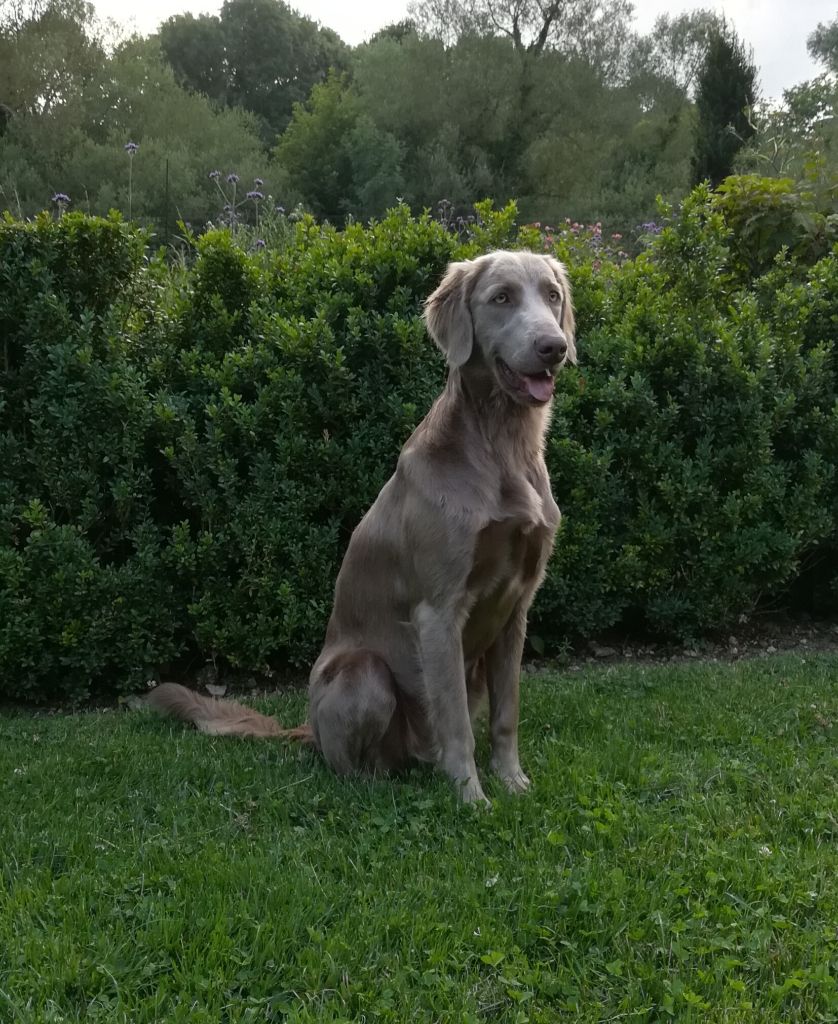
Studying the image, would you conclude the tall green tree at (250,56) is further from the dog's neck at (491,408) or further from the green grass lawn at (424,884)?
the green grass lawn at (424,884)

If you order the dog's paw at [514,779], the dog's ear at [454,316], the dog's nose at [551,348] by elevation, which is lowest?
the dog's paw at [514,779]

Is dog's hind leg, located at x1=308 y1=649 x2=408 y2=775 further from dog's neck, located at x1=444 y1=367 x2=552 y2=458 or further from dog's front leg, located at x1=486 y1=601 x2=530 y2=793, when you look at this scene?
dog's neck, located at x1=444 y1=367 x2=552 y2=458

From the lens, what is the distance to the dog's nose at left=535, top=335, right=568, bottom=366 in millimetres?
3031

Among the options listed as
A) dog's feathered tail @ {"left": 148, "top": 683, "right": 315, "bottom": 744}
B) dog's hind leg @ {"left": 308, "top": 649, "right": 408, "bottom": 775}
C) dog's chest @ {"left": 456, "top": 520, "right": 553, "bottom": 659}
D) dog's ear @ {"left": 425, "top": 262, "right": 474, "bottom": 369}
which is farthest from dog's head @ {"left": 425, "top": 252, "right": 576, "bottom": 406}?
dog's feathered tail @ {"left": 148, "top": 683, "right": 315, "bottom": 744}

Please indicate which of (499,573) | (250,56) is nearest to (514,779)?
(499,573)

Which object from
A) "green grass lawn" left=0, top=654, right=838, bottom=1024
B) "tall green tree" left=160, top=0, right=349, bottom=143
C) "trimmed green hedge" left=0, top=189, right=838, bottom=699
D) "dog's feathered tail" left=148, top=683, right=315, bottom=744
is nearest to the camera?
"green grass lawn" left=0, top=654, right=838, bottom=1024

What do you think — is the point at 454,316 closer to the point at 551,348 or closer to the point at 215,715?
the point at 551,348

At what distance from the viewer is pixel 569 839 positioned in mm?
2820

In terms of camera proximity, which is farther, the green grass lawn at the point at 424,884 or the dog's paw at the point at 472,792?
the dog's paw at the point at 472,792

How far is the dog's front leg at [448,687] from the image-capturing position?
10.6ft

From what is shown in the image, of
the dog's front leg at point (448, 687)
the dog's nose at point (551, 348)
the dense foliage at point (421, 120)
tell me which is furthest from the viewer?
the dense foliage at point (421, 120)

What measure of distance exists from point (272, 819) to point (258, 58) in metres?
49.5

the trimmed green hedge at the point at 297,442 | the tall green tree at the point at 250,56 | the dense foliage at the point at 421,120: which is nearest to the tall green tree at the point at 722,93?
the dense foliage at the point at 421,120

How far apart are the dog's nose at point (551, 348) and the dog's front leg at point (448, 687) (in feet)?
3.25
